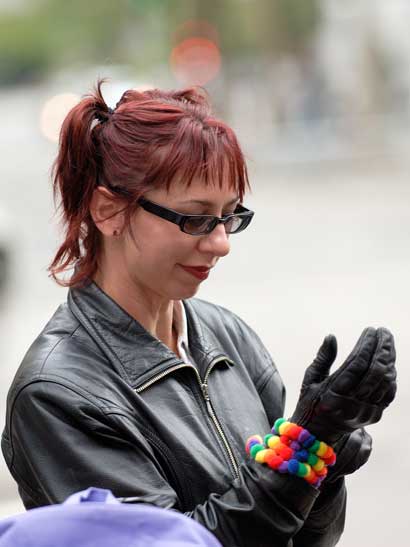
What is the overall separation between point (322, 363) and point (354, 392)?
0.36 ft

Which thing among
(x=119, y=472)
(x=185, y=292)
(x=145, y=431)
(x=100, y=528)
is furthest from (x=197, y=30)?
(x=100, y=528)

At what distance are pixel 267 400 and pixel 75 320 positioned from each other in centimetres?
53

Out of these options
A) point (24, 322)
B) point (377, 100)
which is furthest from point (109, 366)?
point (377, 100)

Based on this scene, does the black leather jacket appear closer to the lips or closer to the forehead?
the lips

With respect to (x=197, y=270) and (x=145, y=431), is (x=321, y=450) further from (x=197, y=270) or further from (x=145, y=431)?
(x=197, y=270)

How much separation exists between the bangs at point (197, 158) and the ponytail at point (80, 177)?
0.18 meters

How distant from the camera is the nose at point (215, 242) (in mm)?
2418

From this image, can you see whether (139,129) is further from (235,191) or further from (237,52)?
(237,52)

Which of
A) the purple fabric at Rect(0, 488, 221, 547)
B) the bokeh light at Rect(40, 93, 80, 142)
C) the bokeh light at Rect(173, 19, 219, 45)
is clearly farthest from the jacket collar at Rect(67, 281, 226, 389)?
the bokeh light at Rect(173, 19, 219, 45)

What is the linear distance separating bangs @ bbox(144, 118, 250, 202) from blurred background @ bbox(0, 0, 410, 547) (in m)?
0.21

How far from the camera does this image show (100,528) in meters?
1.65

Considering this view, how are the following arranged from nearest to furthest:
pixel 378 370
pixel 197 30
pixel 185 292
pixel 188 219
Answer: pixel 378 370, pixel 188 219, pixel 185 292, pixel 197 30

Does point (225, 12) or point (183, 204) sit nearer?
point (183, 204)

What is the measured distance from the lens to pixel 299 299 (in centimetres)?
1114
